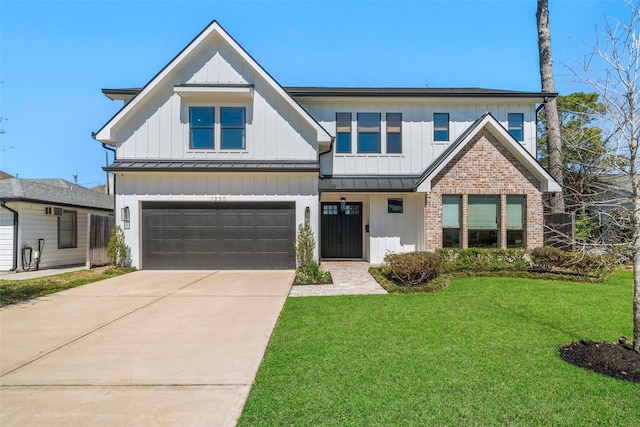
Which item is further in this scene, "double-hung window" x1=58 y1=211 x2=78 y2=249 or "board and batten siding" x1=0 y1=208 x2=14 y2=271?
"double-hung window" x1=58 y1=211 x2=78 y2=249

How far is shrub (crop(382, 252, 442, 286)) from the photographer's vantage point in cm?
912

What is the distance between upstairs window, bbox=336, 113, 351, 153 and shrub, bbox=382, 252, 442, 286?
6098 mm

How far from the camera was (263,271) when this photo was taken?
12.3m

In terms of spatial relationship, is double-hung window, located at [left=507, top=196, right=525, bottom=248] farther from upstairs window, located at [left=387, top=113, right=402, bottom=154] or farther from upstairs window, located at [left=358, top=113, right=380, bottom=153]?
upstairs window, located at [left=358, top=113, right=380, bottom=153]

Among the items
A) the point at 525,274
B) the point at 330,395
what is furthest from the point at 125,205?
the point at 525,274

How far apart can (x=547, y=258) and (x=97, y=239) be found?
16.0 metres

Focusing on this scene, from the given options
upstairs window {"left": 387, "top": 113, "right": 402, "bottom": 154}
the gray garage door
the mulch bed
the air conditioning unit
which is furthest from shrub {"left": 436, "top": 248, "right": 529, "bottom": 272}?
the air conditioning unit

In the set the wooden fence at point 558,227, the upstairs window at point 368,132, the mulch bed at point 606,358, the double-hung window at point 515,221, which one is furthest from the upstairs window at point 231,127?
the wooden fence at point 558,227

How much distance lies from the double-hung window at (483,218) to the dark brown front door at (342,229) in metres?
4.42

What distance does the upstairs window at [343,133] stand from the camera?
1425 cm

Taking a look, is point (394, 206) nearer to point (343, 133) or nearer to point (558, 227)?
point (343, 133)

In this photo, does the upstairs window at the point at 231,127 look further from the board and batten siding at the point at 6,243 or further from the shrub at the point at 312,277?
the board and batten siding at the point at 6,243

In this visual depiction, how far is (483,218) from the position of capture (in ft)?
41.1

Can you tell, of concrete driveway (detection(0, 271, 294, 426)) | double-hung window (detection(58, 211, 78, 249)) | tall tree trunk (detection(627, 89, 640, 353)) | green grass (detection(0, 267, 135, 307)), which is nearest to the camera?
concrete driveway (detection(0, 271, 294, 426))
